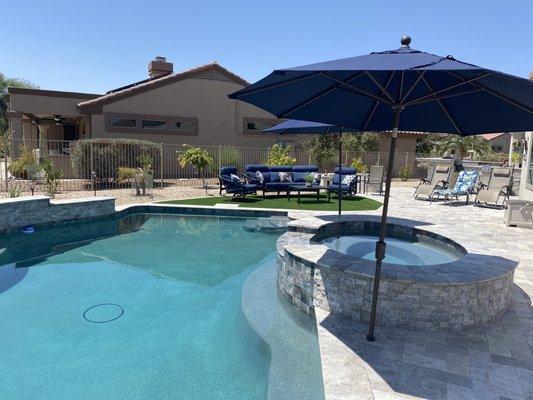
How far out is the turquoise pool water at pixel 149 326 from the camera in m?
3.44

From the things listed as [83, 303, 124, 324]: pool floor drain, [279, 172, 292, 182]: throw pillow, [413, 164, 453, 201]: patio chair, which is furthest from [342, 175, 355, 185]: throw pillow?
[83, 303, 124, 324]: pool floor drain

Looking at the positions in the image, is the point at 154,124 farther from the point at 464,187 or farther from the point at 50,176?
the point at 464,187

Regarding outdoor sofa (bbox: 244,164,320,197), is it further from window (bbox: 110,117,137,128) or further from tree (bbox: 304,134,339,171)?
window (bbox: 110,117,137,128)

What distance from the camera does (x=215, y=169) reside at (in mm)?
17891

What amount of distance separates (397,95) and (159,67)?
2222 centimetres

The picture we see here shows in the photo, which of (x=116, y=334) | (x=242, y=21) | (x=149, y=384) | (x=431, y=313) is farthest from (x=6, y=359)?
(x=242, y=21)

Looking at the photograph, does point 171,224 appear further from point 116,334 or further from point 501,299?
point 501,299

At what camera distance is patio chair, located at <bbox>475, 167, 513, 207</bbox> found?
472 inches

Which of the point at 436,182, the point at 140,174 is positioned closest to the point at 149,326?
the point at 140,174

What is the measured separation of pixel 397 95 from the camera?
414 centimetres

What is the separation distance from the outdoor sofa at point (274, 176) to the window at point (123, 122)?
764 cm

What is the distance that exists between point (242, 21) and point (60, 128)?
16143mm

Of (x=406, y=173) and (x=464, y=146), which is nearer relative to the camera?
(x=406, y=173)

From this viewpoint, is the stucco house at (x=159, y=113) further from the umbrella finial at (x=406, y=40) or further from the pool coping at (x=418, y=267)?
the umbrella finial at (x=406, y=40)
